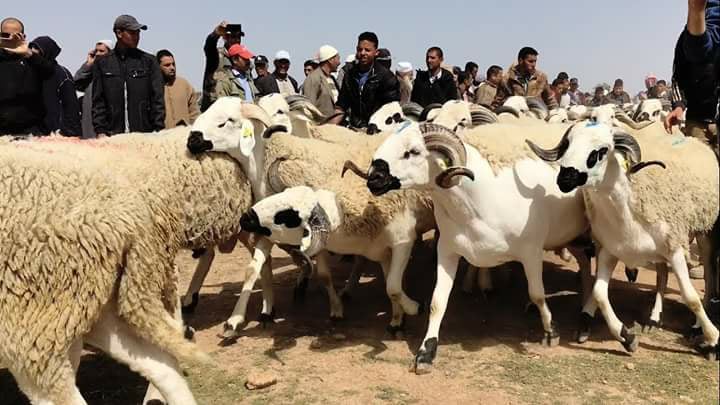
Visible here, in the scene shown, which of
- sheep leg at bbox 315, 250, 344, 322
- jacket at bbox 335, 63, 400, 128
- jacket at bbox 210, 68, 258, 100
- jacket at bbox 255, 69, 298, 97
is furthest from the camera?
jacket at bbox 255, 69, 298, 97

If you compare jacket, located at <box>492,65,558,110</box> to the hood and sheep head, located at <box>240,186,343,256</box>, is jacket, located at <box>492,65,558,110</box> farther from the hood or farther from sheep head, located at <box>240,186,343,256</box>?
the hood

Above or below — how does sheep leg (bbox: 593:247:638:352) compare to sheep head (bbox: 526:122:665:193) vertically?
below

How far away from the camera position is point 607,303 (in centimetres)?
517

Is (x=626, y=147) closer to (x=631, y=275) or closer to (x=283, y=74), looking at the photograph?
(x=631, y=275)

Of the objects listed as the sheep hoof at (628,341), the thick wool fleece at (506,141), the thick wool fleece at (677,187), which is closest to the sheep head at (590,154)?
the thick wool fleece at (677,187)

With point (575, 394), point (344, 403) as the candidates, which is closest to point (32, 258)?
point (344, 403)

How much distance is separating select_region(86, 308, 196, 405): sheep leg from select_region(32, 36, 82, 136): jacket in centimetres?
282

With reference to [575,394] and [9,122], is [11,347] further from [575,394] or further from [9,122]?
[575,394]

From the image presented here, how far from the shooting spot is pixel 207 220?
5219 millimetres

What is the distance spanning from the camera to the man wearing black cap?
7.06m

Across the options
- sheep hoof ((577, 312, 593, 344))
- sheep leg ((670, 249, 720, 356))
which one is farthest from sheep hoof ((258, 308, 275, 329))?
sheep leg ((670, 249, 720, 356))

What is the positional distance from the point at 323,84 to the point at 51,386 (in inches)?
249

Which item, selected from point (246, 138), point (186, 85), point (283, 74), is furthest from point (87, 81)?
point (246, 138)

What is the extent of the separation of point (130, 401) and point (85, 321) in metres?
1.33
